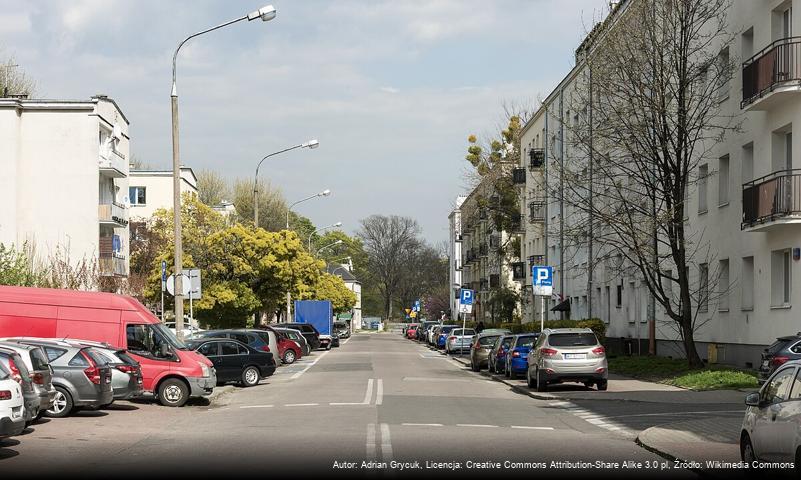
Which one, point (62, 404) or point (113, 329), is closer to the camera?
point (62, 404)

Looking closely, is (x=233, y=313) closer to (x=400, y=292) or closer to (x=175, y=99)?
(x=175, y=99)

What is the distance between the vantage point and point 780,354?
23156 millimetres

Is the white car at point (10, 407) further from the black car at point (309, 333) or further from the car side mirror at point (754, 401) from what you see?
the black car at point (309, 333)

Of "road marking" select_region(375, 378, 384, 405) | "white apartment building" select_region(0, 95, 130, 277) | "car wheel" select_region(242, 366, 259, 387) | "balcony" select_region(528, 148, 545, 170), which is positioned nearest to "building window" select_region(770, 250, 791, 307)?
"road marking" select_region(375, 378, 384, 405)

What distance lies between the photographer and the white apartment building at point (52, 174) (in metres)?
55.6

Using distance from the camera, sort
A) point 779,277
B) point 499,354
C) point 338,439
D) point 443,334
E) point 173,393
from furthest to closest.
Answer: point 443,334
point 499,354
point 779,277
point 173,393
point 338,439

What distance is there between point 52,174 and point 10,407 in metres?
44.8

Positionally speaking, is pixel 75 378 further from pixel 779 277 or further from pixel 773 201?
pixel 779 277

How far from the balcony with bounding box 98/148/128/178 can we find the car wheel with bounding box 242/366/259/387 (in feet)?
93.4

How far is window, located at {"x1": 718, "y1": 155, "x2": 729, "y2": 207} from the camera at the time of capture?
3403 centimetres

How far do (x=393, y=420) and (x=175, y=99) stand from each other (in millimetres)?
13067

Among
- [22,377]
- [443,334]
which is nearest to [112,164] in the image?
[443,334]

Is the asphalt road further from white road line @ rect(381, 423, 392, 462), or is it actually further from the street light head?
the street light head

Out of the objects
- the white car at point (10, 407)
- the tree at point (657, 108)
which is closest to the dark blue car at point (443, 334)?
the tree at point (657, 108)
